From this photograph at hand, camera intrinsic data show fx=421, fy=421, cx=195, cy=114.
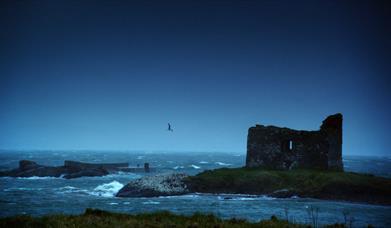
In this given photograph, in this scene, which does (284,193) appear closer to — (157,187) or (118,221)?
(157,187)

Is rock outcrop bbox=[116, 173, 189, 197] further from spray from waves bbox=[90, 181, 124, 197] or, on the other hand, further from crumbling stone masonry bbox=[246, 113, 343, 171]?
crumbling stone masonry bbox=[246, 113, 343, 171]

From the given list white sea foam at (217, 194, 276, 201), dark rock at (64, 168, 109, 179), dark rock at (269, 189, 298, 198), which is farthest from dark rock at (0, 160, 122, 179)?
dark rock at (269, 189, 298, 198)

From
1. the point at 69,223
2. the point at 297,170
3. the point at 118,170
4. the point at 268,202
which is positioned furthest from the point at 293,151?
the point at 118,170

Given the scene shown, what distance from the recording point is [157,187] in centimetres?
4978

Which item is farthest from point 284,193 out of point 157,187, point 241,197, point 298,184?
point 157,187

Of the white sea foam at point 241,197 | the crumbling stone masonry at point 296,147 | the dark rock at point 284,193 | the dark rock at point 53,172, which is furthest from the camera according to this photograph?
the dark rock at point 53,172

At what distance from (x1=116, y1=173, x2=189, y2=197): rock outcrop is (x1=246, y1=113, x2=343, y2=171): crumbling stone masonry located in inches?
449

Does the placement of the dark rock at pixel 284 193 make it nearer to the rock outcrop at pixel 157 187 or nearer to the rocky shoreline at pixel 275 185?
the rocky shoreline at pixel 275 185

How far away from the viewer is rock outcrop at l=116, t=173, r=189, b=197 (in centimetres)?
4878

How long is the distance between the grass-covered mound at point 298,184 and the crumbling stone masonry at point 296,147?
309 cm

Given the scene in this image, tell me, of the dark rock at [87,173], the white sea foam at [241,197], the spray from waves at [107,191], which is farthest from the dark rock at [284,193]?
the dark rock at [87,173]

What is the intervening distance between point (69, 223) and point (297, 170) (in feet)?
126

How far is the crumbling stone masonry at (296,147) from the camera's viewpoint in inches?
2154

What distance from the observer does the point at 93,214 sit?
22.4 metres
